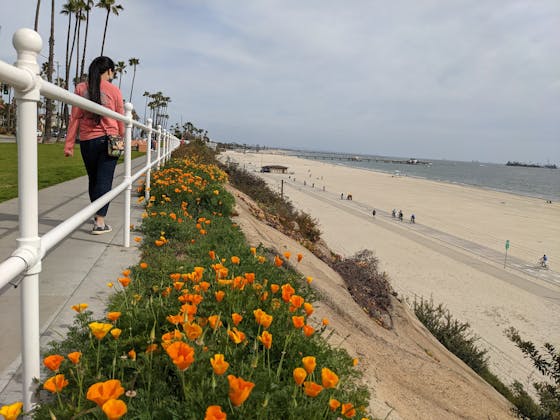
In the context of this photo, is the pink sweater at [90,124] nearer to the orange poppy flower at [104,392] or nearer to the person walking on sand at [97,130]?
the person walking on sand at [97,130]

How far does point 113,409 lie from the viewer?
3.79 ft

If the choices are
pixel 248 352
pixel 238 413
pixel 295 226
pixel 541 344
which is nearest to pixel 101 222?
pixel 248 352

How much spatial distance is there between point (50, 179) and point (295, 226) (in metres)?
6.39

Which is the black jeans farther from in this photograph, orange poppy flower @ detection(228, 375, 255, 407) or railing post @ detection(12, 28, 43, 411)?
orange poppy flower @ detection(228, 375, 255, 407)

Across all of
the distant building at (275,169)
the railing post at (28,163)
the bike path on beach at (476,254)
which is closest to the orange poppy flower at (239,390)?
the railing post at (28,163)

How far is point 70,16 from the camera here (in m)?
39.9

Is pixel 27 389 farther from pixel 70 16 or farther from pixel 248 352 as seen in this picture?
pixel 70 16

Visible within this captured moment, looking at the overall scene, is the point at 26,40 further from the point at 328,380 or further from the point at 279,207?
the point at 279,207

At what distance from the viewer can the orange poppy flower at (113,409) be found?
1.14m

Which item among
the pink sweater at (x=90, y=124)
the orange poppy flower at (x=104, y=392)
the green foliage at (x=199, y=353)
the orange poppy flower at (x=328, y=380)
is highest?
the pink sweater at (x=90, y=124)

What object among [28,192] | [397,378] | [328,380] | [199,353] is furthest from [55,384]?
[397,378]

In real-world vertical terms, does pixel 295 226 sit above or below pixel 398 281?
above

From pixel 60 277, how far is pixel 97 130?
6.33 ft

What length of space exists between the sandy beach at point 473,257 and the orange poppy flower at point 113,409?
9449 millimetres
